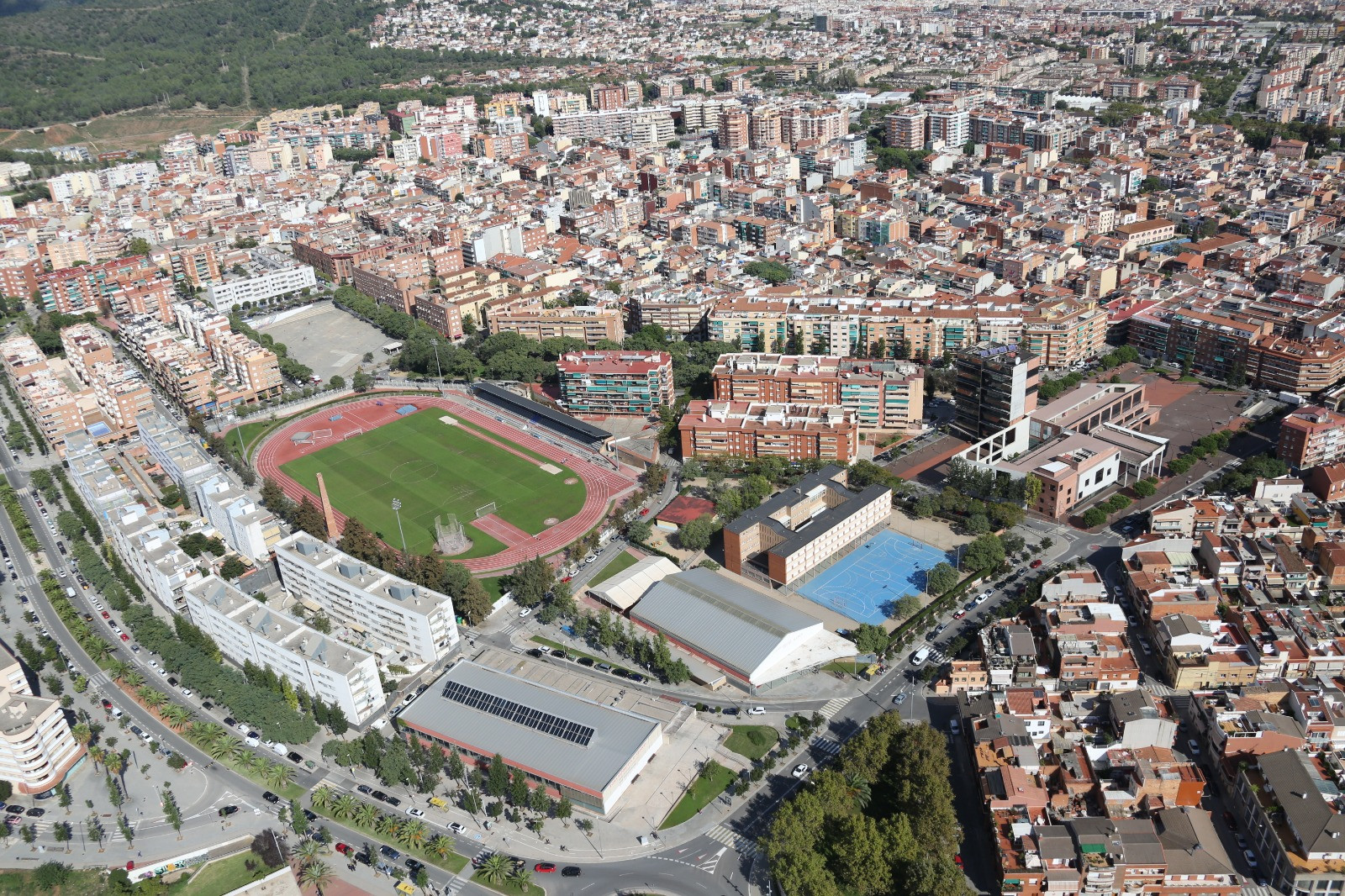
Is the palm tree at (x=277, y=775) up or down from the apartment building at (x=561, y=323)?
down

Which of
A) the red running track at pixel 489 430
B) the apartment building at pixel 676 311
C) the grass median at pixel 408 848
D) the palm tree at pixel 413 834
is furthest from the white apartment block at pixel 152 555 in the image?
the apartment building at pixel 676 311

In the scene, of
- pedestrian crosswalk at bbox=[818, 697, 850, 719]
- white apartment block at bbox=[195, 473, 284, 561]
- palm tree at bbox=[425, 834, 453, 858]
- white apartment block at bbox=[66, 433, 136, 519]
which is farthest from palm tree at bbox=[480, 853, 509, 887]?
white apartment block at bbox=[66, 433, 136, 519]

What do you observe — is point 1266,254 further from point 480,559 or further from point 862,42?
point 862,42

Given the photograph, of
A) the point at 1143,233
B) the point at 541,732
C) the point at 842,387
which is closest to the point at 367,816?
the point at 541,732

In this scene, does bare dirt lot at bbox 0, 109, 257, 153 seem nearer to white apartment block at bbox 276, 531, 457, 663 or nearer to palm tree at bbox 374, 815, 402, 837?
white apartment block at bbox 276, 531, 457, 663

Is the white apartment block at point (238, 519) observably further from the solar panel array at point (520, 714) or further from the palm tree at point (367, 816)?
the palm tree at point (367, 816)

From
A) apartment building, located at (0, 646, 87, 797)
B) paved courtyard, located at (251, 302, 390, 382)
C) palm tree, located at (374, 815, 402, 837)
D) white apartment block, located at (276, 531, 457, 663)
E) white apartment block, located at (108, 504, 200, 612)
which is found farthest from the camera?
paved courtyard, located at (251, 302, 390, 382)

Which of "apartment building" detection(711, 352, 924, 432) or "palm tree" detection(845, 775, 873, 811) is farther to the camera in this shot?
"apartment building" detection(711, 352, 924, 432)

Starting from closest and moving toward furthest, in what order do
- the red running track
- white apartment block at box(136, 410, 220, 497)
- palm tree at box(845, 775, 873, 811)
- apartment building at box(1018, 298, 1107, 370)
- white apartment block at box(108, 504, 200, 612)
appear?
palm tree at box(845, 775, 873, 811)
white apartment block at box(108, 504, 200, 612)
the red running track
white apartment block at box(136, 410, 220, 497)
apartment building at box(1018, 298, 1107, 370)
